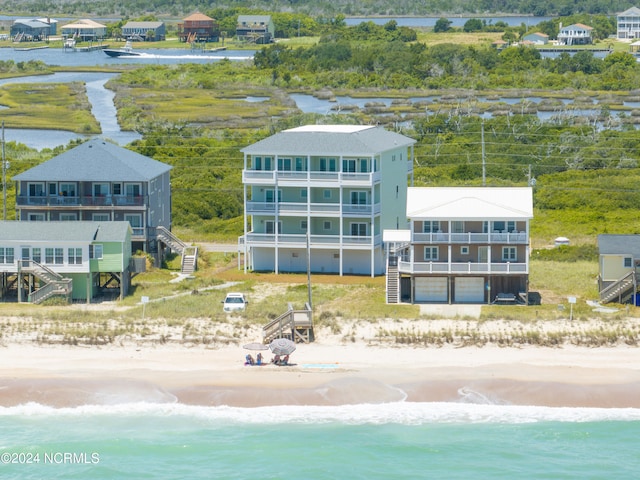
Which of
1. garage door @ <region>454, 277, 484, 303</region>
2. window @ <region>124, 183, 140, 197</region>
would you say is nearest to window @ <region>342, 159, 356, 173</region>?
garage door @ <region>454, 277, 484, 303</region>

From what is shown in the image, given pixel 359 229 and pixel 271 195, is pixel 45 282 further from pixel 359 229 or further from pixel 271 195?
pixel 359 229

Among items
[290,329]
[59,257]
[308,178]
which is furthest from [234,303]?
[308,178]

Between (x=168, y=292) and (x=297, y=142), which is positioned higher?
(x=297, y=142)

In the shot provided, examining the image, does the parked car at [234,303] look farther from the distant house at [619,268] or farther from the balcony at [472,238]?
the distant house at [619,268]

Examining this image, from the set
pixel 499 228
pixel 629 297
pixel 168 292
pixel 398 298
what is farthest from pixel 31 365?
pixel 629 297

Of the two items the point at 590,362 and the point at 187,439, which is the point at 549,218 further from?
the point at 187,439

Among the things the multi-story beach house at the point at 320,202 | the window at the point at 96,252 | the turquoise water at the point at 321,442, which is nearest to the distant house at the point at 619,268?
the multi-story beach house at the point at 320,202

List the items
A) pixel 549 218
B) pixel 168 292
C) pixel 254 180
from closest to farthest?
pixel 168 292
pixel 254 180
pixel 549 218
